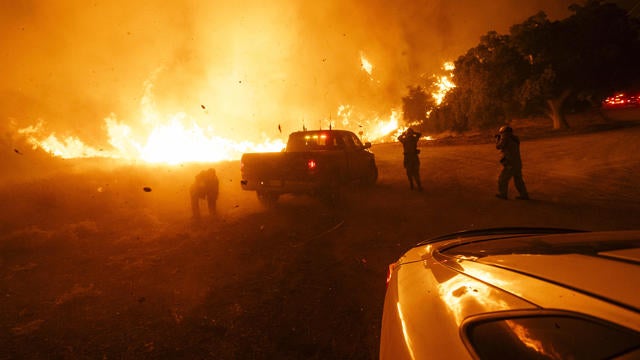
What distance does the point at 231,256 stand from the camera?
19.0ft

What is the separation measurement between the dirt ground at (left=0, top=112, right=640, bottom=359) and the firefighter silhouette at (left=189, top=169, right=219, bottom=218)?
1.09 feet

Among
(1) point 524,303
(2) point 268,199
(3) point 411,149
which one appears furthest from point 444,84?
(1) point 524,303

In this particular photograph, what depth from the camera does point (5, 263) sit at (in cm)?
581

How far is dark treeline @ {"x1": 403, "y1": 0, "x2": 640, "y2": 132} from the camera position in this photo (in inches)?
906

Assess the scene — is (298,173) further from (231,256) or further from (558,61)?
(558,61)

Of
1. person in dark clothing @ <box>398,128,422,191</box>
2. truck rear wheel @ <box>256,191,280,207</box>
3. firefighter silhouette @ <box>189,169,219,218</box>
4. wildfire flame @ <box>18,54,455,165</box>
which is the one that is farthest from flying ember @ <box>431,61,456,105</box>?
firefighter silhouette @ <box>189,169,219,218</box>

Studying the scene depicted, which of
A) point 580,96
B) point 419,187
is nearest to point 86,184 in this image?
point 419,187

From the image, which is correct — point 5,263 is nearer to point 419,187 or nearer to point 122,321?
point 122,321

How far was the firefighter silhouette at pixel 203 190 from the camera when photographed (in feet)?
26.9

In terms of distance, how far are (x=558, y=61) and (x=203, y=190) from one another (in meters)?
A: 25.2

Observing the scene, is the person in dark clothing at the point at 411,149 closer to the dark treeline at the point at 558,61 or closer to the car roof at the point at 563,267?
the car roof at the point at 563,267

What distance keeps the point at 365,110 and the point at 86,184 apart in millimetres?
39193

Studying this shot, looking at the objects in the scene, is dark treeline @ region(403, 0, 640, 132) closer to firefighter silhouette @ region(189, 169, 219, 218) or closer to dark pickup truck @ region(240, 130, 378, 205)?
dark pickup truck @ region(240, 130, 378, 205)

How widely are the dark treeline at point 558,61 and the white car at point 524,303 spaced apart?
25633 mm
